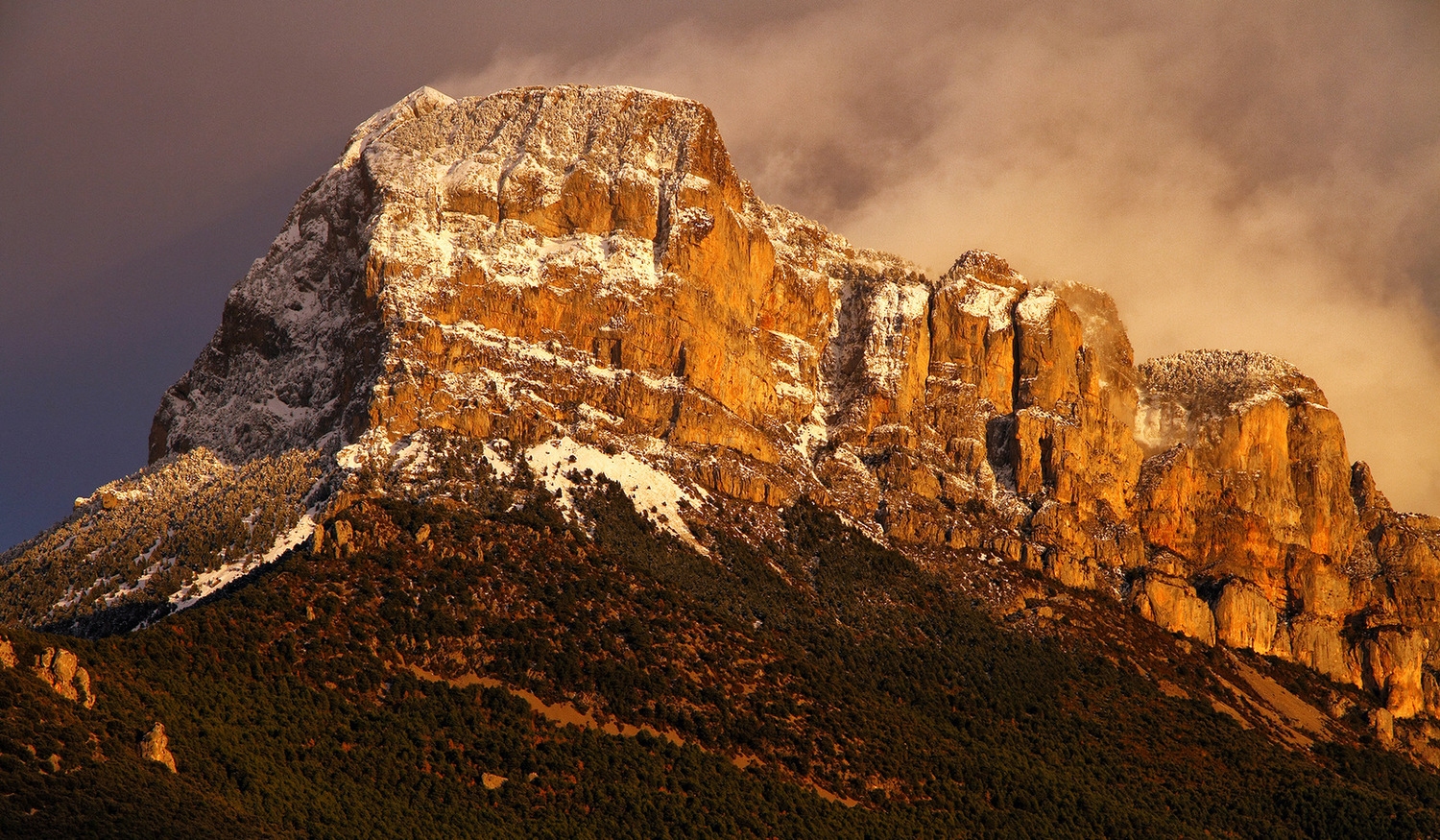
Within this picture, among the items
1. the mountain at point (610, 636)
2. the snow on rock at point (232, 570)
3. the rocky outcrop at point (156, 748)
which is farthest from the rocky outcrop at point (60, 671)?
the snow on rock at point (232, 570)

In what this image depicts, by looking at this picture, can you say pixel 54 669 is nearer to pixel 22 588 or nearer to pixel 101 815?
pixel 101 815

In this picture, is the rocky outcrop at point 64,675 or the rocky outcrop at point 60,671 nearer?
the rocky outcrop at point 60,671

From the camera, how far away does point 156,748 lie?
10475 cm

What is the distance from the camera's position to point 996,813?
143 metres

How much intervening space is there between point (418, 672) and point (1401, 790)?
117m

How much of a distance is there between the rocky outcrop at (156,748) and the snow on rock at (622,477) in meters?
72.2

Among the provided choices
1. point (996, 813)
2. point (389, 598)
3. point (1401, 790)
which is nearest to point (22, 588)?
point (389, 598)

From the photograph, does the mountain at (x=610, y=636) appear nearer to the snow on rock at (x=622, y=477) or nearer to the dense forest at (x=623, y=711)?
the dense forest at (x=623, y=711)

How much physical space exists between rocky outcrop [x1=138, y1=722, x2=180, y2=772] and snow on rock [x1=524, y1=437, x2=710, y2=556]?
7223 centimetres

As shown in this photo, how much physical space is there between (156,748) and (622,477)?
85.9 meters

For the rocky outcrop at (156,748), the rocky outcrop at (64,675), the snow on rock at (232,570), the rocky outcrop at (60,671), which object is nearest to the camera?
the rocky outcrop at (156,748)

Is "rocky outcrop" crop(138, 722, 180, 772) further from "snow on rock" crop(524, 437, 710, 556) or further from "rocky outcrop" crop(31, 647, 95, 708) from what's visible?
"snow on rock" crop(524, 437, 710, 556)

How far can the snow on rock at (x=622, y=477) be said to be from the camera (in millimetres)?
179000

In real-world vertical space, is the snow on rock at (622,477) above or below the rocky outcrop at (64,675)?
above
